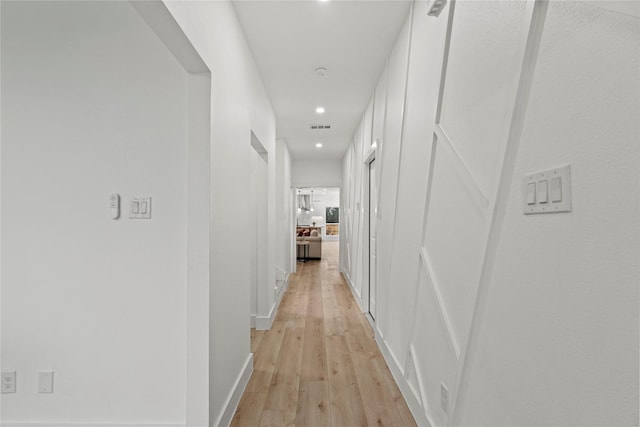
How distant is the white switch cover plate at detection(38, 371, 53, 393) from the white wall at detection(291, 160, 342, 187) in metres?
6.10

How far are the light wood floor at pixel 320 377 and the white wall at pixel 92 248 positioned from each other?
657 mm

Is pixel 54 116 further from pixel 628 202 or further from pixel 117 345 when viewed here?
pixel 628 202

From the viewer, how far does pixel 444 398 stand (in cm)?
159

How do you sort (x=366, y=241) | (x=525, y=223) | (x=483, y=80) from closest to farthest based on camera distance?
(x=525, y=223) → (x=483, y=80) → (x=366, y=241)

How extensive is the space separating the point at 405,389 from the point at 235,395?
1.14 metres

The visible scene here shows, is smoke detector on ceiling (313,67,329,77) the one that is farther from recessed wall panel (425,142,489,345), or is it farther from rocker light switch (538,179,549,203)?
rocker light switch (538,179,549,203)

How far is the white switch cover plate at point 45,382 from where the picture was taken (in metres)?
1.79

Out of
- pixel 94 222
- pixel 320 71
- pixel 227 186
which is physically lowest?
pixel 94 222

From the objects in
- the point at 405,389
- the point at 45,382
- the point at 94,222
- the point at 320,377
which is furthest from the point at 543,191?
the point at 45,382

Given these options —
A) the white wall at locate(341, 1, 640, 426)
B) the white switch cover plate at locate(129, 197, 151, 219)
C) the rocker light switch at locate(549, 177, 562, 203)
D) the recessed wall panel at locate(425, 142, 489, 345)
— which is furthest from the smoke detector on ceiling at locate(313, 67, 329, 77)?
the rocker light switch at locate(549, 177, 562, 203)

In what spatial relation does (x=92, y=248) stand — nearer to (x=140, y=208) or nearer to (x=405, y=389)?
(x=140, y=208)

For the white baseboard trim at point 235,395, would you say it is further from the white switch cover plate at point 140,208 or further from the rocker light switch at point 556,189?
the rocker light switch at point 556,189

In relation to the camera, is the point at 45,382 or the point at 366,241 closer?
the point at 45,382

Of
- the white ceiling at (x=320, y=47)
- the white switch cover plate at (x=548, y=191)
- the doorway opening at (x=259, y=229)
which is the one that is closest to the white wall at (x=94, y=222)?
the white ceiling at (x=320, y=47)
